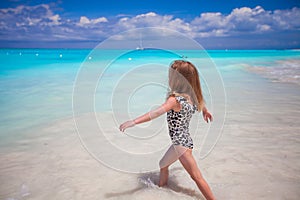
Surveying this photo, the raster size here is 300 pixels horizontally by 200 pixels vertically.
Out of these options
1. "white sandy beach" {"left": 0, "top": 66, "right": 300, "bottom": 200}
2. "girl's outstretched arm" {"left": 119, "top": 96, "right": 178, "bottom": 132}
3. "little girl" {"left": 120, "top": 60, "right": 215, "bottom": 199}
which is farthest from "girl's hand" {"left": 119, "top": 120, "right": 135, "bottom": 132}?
"white sandy beach" {"left": 0, "top": 66, "right": 300, "bottom": 200}

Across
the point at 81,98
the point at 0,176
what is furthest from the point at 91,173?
the point at 81,98

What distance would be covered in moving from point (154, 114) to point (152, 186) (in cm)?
98

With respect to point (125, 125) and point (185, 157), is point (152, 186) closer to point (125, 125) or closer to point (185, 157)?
point (185, 157)

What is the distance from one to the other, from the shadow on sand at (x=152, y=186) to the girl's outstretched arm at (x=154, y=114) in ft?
3.02

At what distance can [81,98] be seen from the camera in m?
6.76

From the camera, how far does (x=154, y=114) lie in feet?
6.05

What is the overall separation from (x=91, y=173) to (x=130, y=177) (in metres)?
0.46

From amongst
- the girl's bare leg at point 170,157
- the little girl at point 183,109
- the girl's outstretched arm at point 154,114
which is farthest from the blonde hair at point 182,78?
the girl's bare leg at point 170,157

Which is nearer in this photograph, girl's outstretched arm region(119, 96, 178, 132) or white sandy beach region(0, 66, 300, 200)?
girl's outstretched arm region(119, 96, 178, 132)

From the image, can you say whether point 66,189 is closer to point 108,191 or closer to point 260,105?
point 108,191

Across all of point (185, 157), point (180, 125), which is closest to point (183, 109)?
point (180, 125)

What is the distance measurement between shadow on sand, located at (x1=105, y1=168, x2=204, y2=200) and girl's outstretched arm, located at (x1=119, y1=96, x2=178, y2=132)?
921mm

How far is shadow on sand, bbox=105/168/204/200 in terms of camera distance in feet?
7.63

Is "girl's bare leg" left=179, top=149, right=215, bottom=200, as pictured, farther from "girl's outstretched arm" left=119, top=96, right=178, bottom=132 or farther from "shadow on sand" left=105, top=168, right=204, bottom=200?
"girl's outstretched arm" left=119, top=96, right=178, bottom=132
